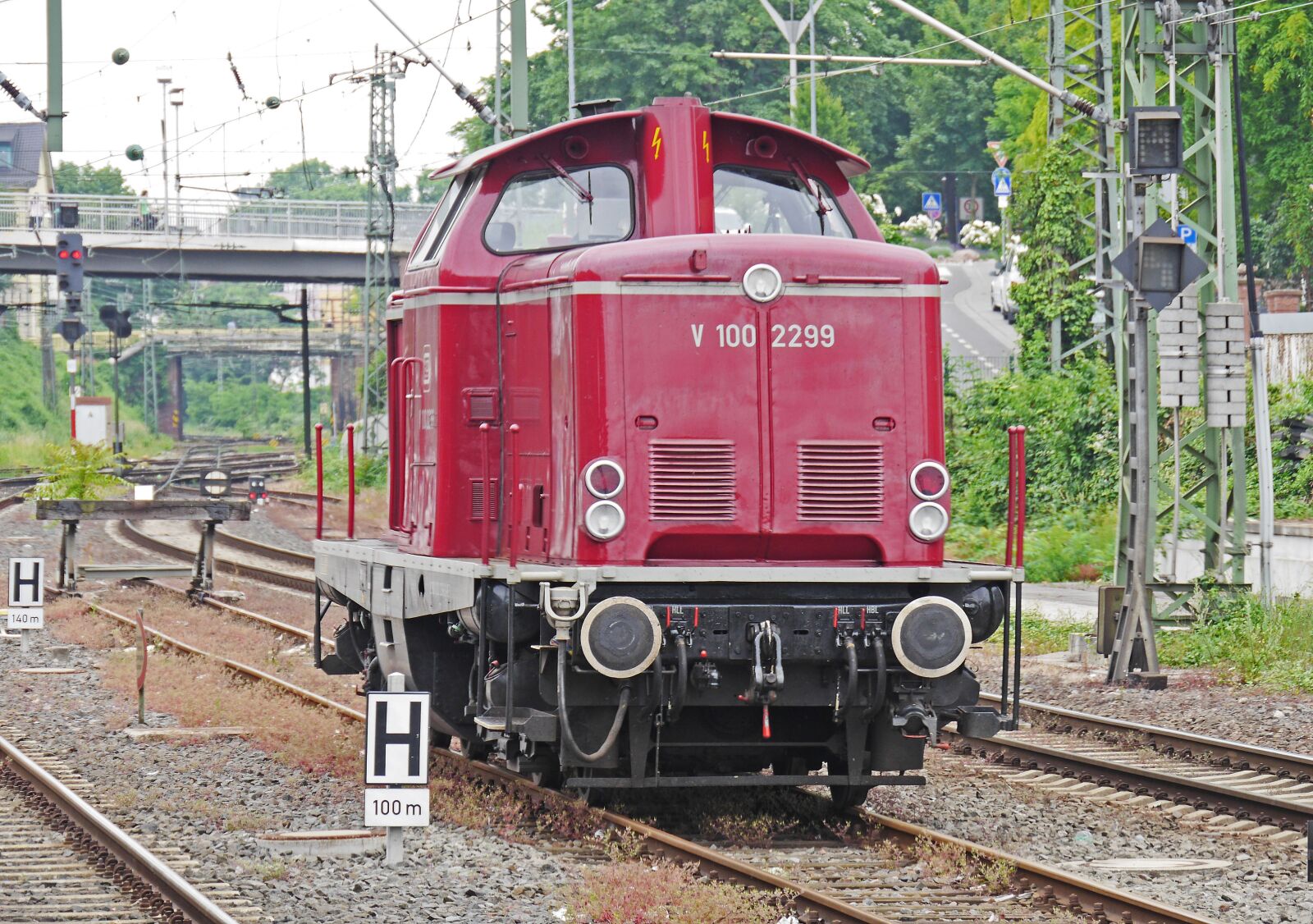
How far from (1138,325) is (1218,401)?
1156 mm

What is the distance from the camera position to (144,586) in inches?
Result: 917

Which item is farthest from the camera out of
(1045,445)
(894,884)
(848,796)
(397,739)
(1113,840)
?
(1045,445)

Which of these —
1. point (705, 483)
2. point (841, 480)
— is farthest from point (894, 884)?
point (705, 483)

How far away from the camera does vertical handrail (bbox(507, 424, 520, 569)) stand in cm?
815

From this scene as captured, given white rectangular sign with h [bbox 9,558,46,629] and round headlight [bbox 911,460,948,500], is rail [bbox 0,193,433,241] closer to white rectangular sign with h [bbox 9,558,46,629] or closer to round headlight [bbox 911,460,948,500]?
white rectangular sign with h [bbox 9,558,46,629]

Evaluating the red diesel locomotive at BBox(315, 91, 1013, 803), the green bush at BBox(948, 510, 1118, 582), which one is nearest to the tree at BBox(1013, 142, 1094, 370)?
the green bush at BBox(948, 510, 1118, 582)

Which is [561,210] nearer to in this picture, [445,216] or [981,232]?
[445,216]

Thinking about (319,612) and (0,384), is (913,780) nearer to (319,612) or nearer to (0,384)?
(319,612)

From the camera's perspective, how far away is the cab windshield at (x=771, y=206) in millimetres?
9133

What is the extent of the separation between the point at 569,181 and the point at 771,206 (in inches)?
40.9

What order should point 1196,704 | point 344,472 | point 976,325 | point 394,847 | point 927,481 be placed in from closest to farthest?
point 394,847, point 927,481, point 1196,704, point 344,472, point 976,325

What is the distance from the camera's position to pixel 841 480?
8484mm

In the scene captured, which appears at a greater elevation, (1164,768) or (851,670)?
(851,670)

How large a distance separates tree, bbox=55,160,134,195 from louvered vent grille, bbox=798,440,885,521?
291ft
